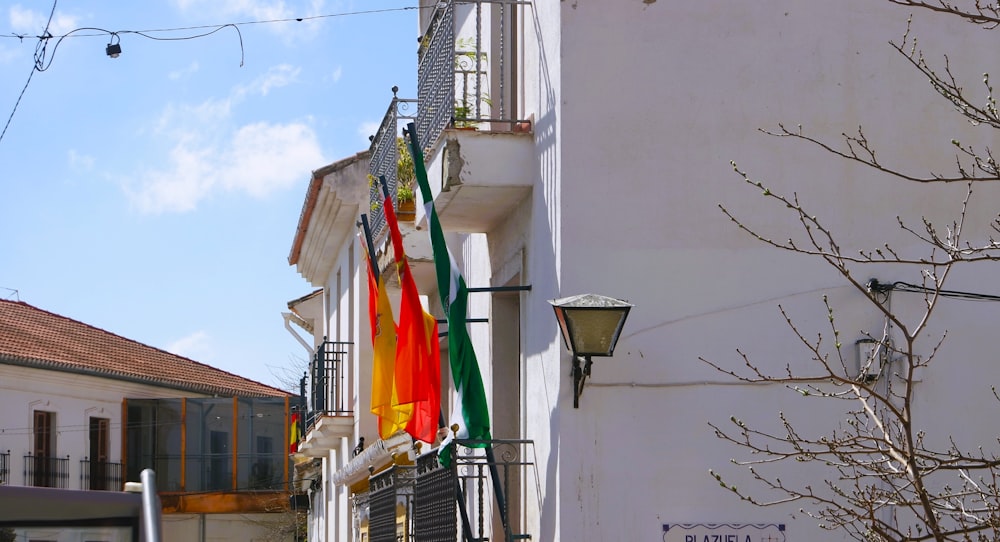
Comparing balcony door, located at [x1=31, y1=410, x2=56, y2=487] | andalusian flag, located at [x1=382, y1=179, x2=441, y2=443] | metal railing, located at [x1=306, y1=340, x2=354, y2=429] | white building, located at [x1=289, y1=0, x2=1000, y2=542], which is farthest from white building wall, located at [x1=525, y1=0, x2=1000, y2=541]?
balcony door, located at [x1=31, y1=410, x2=56, y2=487]

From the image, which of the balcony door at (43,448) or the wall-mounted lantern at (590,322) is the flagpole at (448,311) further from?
the balcony door at (43,448)

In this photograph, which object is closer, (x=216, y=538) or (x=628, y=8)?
(x=628, y=8)

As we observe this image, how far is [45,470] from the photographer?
36.8 m

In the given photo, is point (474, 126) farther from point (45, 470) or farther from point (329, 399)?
point (45, 470)

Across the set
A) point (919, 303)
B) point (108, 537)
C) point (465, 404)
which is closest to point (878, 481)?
point (919, 303)

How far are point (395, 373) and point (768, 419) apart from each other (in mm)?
3560

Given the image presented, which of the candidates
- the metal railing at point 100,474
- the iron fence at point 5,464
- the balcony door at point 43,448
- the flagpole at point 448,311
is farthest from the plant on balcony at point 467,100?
the metal railing at point 100,474

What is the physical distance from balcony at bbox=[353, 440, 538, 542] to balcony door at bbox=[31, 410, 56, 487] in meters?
27.2

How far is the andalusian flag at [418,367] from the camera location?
10148mm

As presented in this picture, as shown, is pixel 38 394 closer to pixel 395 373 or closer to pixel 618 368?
pixel 395 373

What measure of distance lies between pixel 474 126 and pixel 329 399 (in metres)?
11.2

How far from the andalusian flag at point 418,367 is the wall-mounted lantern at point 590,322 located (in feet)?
8.61

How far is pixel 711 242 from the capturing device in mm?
8180

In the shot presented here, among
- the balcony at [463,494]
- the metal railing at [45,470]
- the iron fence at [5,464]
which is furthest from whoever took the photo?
the metal railing at [45,470]
